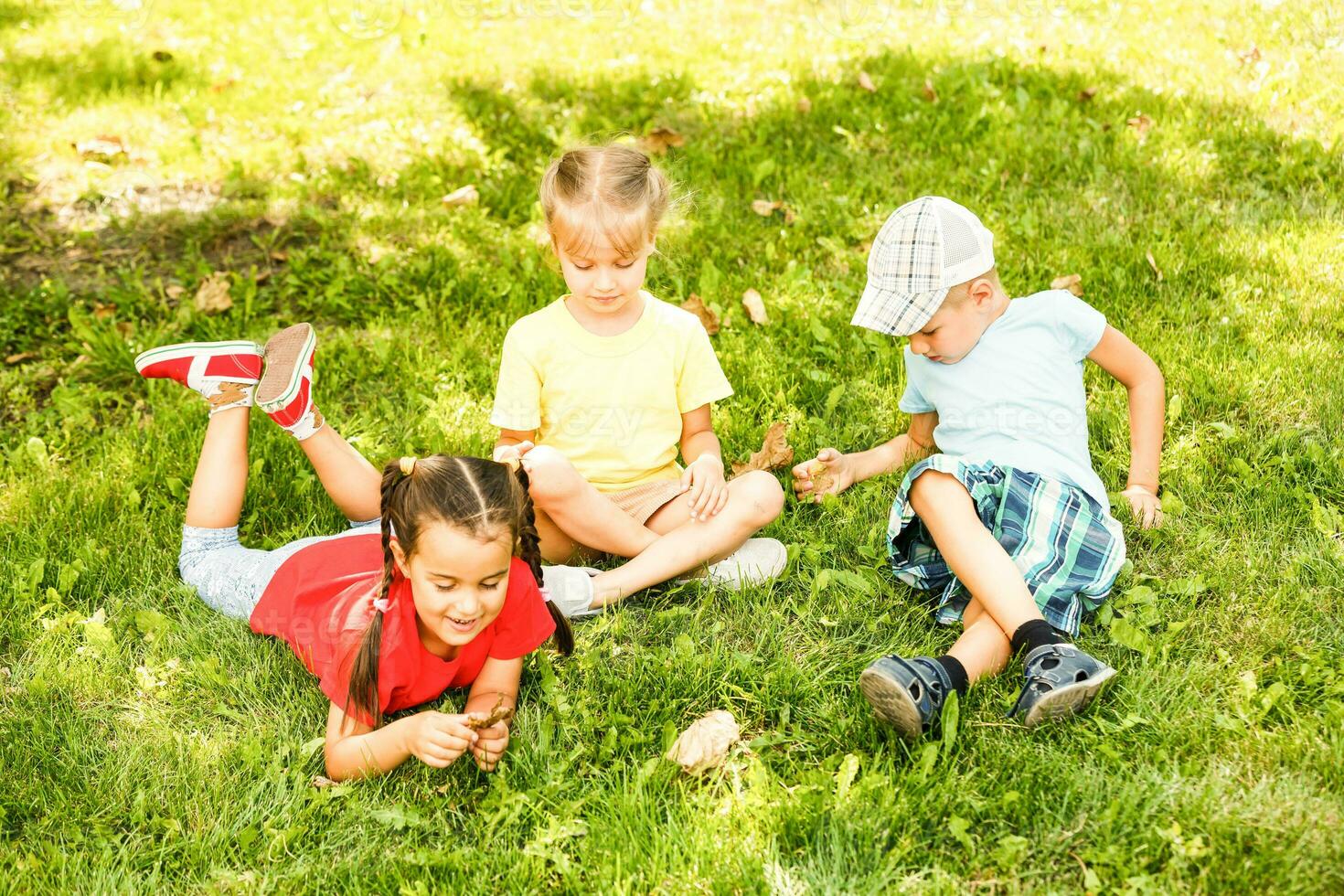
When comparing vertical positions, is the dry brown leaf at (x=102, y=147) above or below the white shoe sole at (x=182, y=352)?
below

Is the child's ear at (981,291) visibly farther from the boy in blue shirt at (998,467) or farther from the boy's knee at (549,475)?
the boy's knee at (549,475)

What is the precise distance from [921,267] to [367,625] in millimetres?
1678

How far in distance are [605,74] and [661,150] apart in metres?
0.96

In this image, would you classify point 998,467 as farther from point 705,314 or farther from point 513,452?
point 705,314

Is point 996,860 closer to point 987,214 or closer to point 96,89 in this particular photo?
point 987,214

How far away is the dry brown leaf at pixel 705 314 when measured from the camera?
14.4 feet

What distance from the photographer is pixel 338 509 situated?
3.64 meters

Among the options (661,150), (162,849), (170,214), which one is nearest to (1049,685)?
(162,849)

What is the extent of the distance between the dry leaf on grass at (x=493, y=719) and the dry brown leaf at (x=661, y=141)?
3.38 metres

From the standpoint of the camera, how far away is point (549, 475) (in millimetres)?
3125

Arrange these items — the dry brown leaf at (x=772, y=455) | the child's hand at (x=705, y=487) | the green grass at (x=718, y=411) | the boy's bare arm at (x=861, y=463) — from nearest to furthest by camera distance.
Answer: the green grass at (x=718, y=411) < the child's hand at (x=705, y=487) < the boy's bare arm at (x=861, y=463) < the dry brown leaf at (x=772, y=455)

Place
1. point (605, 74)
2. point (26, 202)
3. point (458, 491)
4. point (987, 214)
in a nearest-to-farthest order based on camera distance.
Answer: point (458, 491) < point (987, 214) < point (26, 202) < point (605, 74)

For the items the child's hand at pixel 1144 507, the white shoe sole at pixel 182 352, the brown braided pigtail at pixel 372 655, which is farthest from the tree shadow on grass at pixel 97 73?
the child's hand at pixel 1144 507

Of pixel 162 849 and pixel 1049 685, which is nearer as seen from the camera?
pixel 162 849
